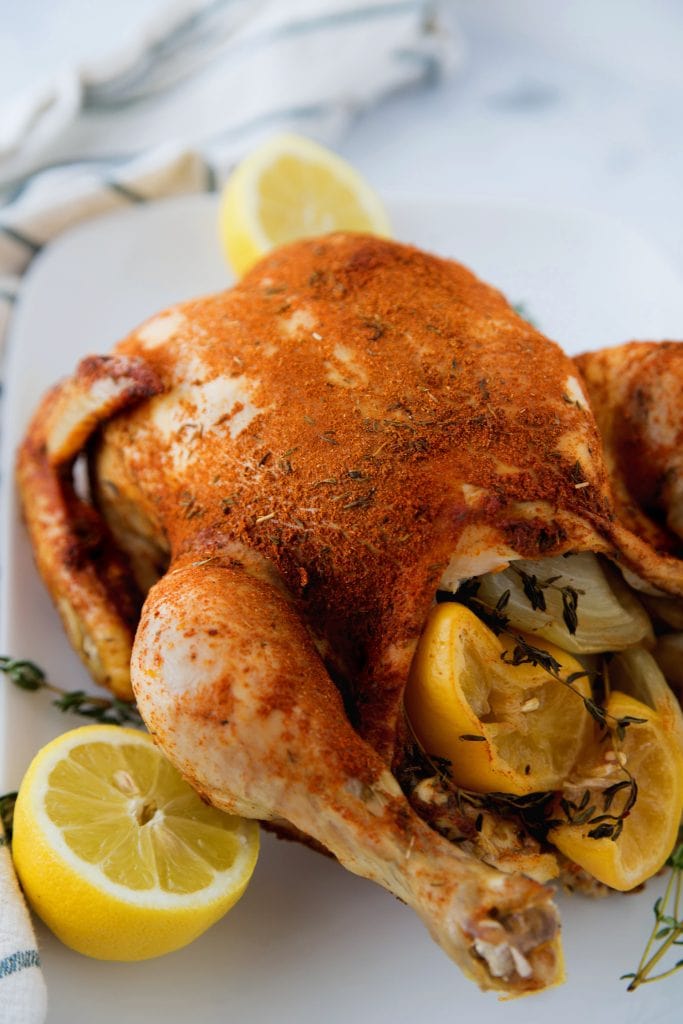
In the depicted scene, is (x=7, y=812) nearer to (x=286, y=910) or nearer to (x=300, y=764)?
(x=286, y=910)

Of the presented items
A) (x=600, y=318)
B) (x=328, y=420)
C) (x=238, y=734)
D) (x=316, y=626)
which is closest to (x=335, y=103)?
(x=600, y=318)

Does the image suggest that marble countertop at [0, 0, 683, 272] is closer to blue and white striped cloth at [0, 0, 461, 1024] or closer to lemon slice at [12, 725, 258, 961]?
blue and white striped cloth at [0, 0, 461, 1024]

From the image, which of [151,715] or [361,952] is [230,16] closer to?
[151,715]

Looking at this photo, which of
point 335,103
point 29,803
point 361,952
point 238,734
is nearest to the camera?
point 238,734

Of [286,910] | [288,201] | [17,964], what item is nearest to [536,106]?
[288,201]

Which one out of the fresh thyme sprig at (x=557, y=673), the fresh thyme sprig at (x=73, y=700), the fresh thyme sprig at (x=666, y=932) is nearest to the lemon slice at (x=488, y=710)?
the fresh thyme sprig at (x=557, y=673)

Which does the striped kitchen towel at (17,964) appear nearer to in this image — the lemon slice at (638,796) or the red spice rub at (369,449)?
the red spice rub at (369,449)
